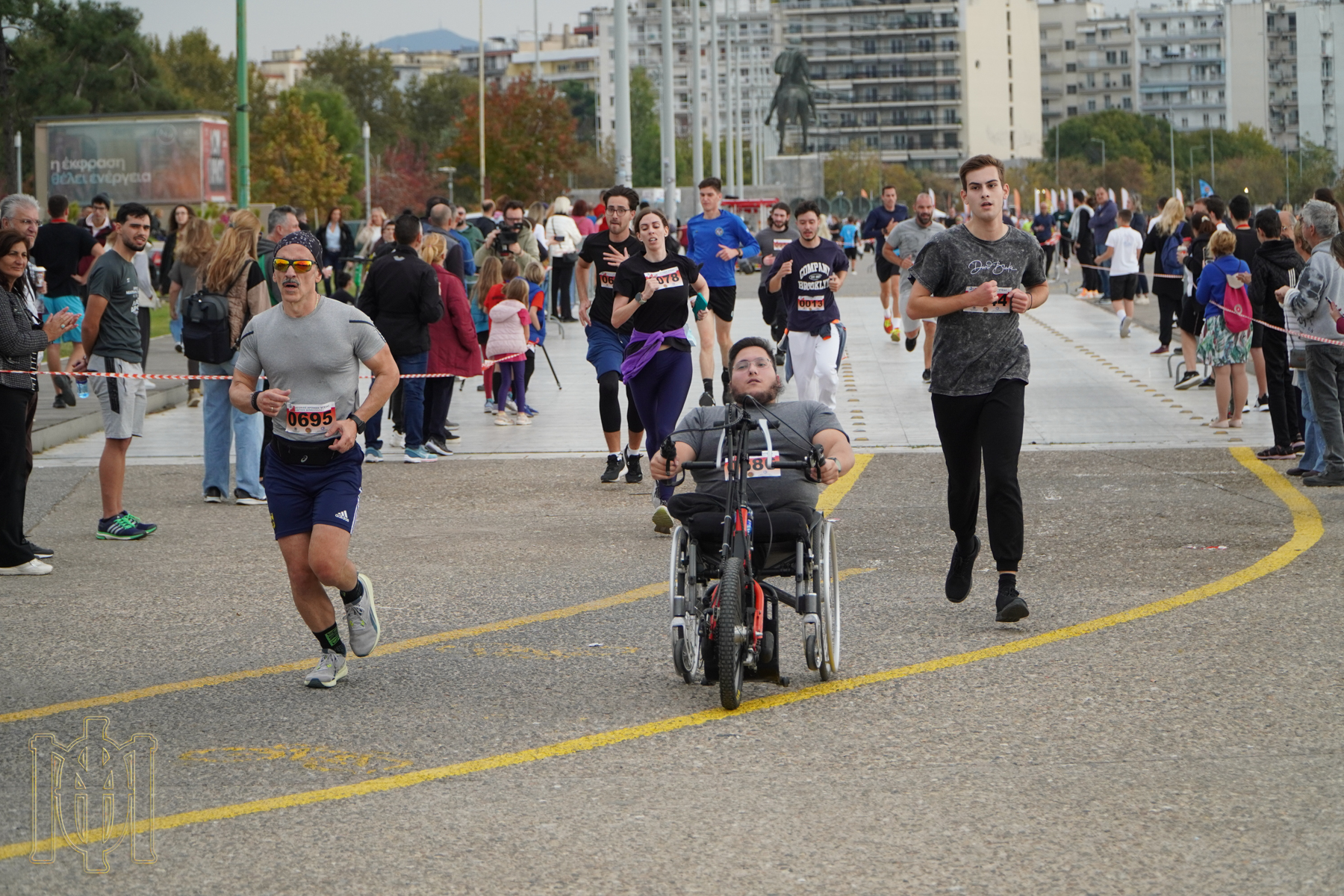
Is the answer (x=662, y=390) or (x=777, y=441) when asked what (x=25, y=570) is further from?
(x=777, y=441)

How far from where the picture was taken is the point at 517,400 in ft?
56.0

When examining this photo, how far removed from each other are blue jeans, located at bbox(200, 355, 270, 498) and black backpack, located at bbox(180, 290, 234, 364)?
263 mm

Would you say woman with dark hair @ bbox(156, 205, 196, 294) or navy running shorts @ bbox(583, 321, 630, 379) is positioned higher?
woman with dark hair @ bbox(156, 205, 196, 294)

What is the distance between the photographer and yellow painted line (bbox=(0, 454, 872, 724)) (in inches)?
264

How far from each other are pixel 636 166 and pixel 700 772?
151m

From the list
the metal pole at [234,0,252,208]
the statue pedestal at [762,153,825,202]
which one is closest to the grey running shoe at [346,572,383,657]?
the metal pole at [234,0,252,208]

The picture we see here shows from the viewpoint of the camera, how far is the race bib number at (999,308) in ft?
25.2

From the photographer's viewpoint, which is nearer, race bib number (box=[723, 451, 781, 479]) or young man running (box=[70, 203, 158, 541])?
race bib number (box=[723, 451, 781, 479])

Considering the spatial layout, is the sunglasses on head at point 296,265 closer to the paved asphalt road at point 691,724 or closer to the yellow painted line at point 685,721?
the paved asphalt road at point 691,724

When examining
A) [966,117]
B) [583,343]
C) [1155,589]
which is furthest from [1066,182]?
[1155,589]

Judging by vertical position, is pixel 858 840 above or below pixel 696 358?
below

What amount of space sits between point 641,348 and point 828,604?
15.1ft

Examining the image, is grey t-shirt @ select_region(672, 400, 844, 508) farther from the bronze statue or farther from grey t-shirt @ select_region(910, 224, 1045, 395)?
the bronze statue

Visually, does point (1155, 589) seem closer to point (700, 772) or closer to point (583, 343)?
point (700, 772)
